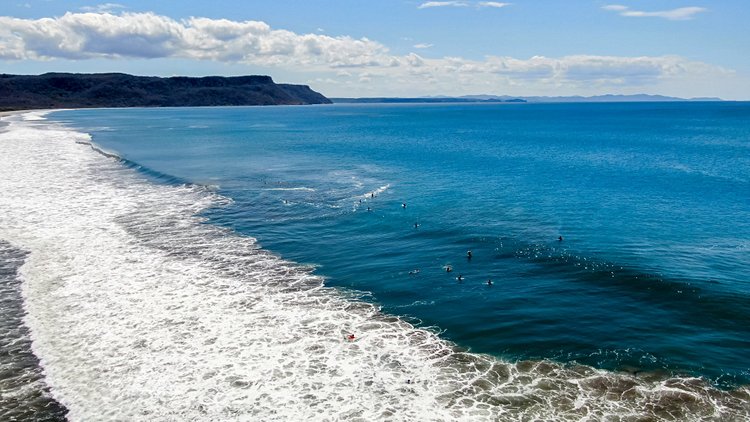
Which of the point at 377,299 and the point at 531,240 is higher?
the point at 531,240

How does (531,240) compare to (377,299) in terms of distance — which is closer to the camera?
(377,299)

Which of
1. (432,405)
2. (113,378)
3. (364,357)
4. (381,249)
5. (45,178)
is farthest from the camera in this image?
(45,178)

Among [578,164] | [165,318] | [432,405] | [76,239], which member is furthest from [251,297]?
[578,164]

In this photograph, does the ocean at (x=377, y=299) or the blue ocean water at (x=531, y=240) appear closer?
the ocean at (x=377, y=299)

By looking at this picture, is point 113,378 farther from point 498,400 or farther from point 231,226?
point 231,226

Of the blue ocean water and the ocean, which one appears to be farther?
the blue ocean water
